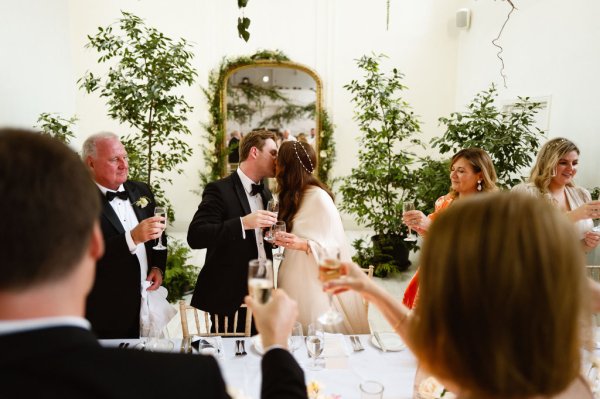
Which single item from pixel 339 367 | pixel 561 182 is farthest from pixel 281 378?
pixel 561 182

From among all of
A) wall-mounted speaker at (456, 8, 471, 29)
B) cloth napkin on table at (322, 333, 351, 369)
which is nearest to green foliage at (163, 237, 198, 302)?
cloth napkin on table at (322, 333, 351, 369)

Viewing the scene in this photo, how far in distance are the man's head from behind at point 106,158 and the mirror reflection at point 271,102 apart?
190 inches

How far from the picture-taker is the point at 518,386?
28.1 inches

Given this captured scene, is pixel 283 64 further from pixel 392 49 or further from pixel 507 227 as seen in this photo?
pixel 507 227

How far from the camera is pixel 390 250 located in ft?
19.7

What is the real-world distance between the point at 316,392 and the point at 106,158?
1.78 m

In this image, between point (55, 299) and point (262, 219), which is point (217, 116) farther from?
point (55, 299)

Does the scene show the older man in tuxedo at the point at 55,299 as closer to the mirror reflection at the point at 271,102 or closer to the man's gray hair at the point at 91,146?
the man's gray hair at the point at 91,146

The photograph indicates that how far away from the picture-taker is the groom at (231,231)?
102 inches

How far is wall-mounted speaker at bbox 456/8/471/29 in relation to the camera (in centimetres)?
695

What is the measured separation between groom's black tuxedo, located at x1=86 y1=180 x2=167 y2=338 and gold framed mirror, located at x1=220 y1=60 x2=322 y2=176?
16.4 ft

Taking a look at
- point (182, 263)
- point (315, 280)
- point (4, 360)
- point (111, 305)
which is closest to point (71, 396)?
point (4, 360)

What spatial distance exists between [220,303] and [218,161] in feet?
16.3

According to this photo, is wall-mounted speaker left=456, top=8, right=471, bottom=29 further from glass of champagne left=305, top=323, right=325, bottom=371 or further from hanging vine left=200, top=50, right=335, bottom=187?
glass of champagne left=305, top=323, right=325, bottom=371
